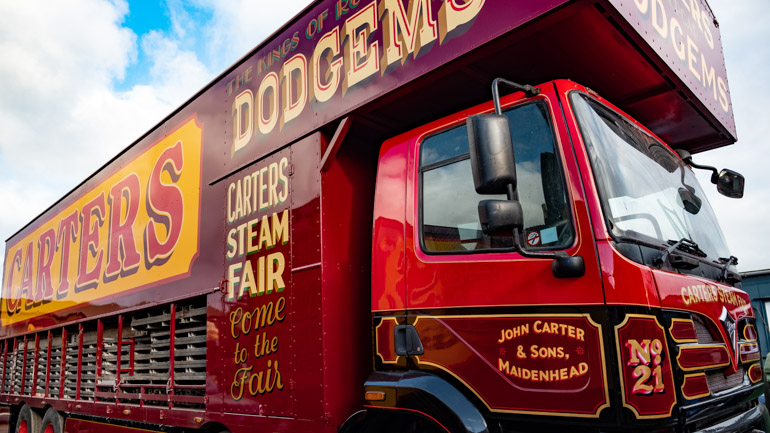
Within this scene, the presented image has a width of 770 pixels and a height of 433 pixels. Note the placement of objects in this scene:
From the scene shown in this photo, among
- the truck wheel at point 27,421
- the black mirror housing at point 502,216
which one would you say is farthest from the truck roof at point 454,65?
the truck wheel at point 27,421

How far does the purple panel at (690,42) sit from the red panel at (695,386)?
155cm

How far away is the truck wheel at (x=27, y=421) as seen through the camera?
8.04m

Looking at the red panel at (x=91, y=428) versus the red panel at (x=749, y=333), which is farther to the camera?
the red panel at (x=91, y=428)

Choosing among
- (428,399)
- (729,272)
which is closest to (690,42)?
(729,272)

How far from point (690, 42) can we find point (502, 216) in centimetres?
196

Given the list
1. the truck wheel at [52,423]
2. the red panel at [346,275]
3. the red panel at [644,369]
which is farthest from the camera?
the truck wheel at [52,423]

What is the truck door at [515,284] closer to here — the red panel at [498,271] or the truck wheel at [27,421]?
the red panel at [498,271]

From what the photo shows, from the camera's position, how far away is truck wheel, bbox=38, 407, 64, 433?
716 centimetres

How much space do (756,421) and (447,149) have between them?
200 cm

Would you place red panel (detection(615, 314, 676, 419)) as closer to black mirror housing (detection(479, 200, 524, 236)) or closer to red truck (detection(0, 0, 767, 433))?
red truck (detection(0, 0, 767, 433))

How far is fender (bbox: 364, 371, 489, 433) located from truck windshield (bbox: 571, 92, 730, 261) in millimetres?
1003

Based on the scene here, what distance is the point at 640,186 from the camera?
276 cm

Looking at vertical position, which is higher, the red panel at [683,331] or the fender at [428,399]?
the red panel at [683,331]

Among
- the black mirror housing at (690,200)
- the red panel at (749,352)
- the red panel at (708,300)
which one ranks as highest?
the black mirror housing at (690,200)
